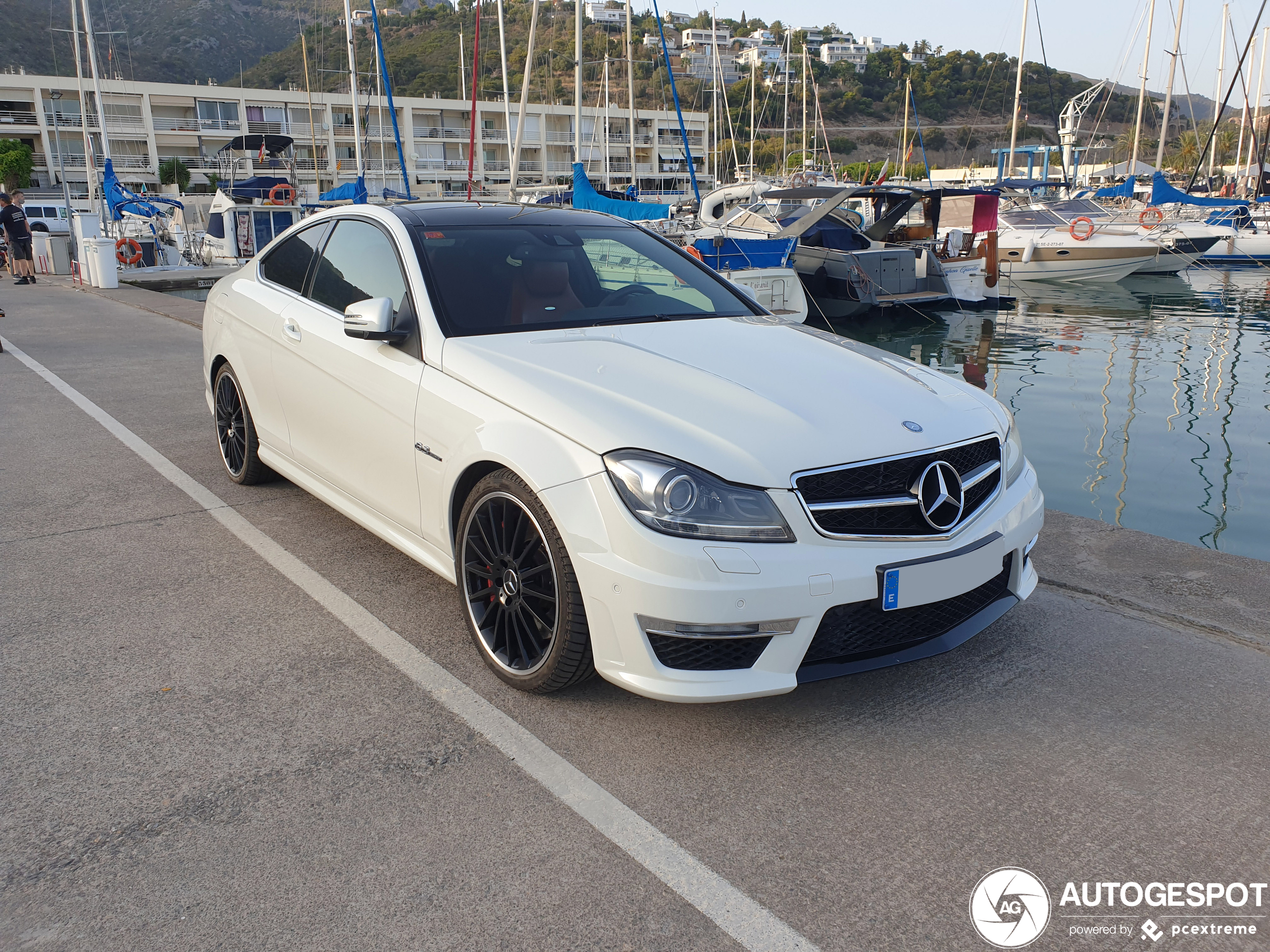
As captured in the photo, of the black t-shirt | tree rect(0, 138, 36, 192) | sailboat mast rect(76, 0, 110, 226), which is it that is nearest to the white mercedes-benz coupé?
the black t-shirt

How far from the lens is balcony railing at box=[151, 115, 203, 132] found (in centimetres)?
6888

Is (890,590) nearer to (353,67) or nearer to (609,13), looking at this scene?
(353,67)

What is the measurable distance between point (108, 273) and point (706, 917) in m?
21.3

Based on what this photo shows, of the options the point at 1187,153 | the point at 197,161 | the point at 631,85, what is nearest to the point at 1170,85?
the point at 631,85

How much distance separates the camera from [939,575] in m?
3.04

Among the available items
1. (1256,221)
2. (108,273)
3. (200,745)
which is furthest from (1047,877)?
(1256,221)

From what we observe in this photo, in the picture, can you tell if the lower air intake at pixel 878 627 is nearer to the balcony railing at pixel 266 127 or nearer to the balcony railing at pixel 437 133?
the balcony railing at pixel 266 127

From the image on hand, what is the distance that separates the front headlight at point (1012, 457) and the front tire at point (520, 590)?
1605mm

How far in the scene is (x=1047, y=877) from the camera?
8.18 ft

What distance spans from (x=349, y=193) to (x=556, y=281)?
2292 centimetres

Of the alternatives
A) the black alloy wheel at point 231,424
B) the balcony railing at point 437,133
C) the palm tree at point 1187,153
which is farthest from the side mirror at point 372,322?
the palm tree at point 1187,153

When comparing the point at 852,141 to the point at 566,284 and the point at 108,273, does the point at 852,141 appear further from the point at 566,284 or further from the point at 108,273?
the point at 566,284

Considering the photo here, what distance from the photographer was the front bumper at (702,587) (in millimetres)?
2795

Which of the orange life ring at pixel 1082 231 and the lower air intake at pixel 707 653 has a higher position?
the orange life ring at pixel 1082 231
